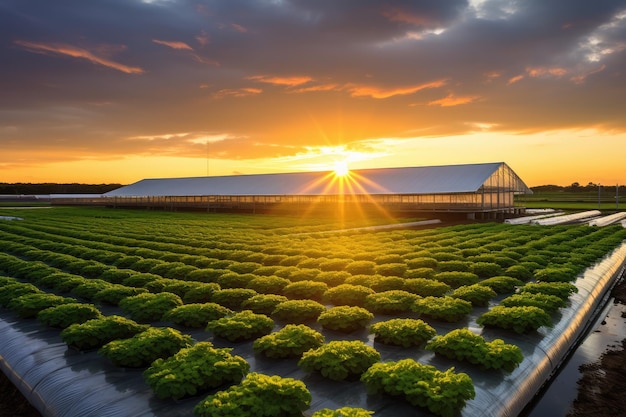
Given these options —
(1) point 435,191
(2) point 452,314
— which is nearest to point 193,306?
(2) point 452,314

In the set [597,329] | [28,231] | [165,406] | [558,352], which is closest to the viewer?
[165,406]

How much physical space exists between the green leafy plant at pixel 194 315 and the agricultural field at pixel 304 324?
3 centimetres

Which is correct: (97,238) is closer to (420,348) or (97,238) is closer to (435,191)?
(420,348)

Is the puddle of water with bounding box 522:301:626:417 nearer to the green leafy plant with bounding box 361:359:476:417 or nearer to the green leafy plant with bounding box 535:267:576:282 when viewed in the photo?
the green leafy plant with bounding box 535:267:576:282

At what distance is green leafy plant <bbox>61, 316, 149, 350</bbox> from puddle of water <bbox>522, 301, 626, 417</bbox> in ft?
33.7

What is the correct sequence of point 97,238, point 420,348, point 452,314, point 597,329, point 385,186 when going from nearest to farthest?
1. point 420,348
2. point 452,314
3. point 597,329
4. point 97,238
5. point 385,186

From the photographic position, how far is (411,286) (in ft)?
59.3

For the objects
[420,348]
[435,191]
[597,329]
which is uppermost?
[435,191]

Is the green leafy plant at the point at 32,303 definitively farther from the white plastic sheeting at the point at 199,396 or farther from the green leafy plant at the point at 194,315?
the green leafy plant at the point at 194,315

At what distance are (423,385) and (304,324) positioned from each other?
590cm

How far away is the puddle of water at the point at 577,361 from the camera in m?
11.1

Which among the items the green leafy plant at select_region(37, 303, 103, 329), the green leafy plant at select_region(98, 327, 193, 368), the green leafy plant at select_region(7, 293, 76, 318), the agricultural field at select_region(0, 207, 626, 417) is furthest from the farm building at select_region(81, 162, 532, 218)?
the green leafy plant at select_region(98, 327, 193, 368)

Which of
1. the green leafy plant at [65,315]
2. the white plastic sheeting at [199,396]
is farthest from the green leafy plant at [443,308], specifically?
the green leafy plant at [65,315]

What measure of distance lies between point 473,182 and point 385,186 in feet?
42.8
